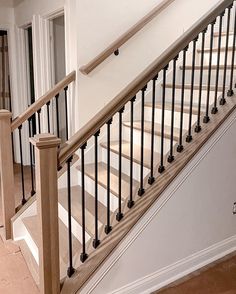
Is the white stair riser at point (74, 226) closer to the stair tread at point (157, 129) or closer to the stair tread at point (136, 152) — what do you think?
the stair tread at point (136, 152)

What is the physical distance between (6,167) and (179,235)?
1590 mm

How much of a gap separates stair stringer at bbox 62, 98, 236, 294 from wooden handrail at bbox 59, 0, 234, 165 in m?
0.66

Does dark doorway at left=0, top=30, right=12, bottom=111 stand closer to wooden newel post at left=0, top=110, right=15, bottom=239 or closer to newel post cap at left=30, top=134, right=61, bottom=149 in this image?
wooden newel post at left=0, top=110, right=15, bottom=239

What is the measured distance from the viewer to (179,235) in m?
2.32

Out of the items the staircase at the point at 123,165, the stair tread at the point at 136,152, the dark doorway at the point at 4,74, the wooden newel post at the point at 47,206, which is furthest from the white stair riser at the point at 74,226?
the dark doorway at the point at 4,74

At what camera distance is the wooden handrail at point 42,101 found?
2947 millimetres

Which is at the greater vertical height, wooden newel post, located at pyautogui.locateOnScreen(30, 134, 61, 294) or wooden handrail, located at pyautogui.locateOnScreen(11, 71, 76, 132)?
wooden handrail, located at pyautogui.locateOnScreen(11, 71, 76, 132)

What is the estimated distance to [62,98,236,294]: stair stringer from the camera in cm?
207

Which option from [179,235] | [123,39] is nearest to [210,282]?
[179,235]

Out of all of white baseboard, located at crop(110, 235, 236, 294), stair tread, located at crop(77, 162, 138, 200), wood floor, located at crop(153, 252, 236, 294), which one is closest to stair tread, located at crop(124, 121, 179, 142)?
stair tread, located at crop(77, 162, 138, 200)

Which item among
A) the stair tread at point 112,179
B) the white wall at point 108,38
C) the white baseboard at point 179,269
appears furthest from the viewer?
the white wall at point 108,38

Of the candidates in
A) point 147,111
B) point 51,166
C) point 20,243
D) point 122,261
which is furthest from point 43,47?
point 122,261

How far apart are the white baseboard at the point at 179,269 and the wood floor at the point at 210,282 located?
0.13 ft

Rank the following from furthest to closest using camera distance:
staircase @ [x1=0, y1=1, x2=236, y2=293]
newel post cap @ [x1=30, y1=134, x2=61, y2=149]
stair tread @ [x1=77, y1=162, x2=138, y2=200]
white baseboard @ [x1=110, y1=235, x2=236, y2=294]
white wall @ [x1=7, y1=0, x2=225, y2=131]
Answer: white wall @ [x1=7, y1=0, x2=225, y2=131], stair tread @ [x1=77, y1=162, x2=138, y2=200], white baseboard @ [x1=110, y1=235, x2=236, y2=294], staircase @ [x1=0, y1=1, x2=236, y2=293], newel post cap @ [x1=30, y1=134, x2=61, y2=149]
